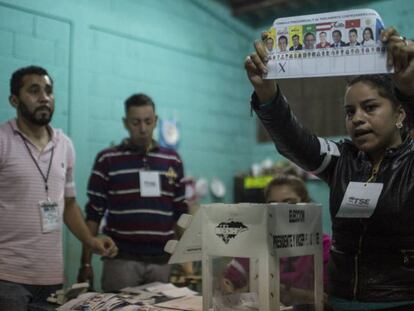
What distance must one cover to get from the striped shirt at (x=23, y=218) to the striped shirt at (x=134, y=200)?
0.50m

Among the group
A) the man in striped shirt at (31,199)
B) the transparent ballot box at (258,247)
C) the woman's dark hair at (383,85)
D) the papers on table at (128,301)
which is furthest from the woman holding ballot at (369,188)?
the man in striped shirt at (31,199)

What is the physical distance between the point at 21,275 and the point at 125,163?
92 centimetres

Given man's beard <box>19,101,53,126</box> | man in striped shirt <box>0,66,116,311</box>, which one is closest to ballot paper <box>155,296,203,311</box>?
man in striped shirt <box>0,66,116,311</box>

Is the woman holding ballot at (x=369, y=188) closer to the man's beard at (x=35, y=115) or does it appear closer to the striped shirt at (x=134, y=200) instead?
the man's beard at (x=35, y=115)

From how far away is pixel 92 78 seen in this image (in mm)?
3795

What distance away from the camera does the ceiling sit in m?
4.57

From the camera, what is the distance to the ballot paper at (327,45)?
1230 mm

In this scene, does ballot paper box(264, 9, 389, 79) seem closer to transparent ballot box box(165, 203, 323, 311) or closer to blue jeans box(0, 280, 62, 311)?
transparent ballot box box(165, 203, 323, 311)

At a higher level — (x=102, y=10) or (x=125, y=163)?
(x=102, y=10)

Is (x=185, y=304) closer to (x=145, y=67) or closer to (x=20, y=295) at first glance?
(x=20, y=295)

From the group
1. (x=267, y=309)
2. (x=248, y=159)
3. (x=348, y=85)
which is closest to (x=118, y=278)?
(x=267, y=309)

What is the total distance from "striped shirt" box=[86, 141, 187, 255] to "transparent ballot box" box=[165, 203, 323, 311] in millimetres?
1067

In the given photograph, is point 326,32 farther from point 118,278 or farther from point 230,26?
point 230,26

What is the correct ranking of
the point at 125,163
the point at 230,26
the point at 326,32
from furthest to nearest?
the point at 230,26
the point at 125,163
the point at 326,32
